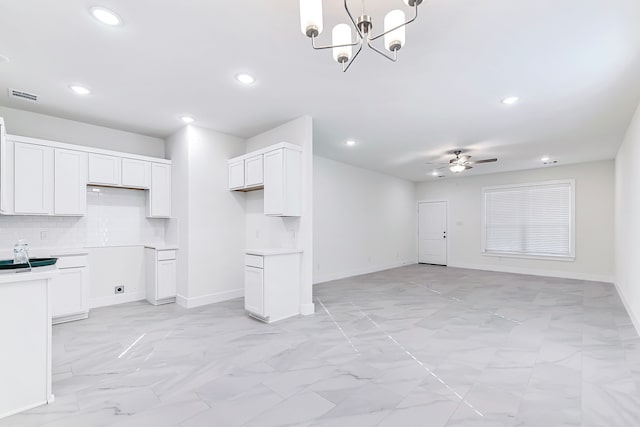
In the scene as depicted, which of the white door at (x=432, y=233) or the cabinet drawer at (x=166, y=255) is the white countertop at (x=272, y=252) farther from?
the white door at (x=432, y=233)

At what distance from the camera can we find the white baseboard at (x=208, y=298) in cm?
441

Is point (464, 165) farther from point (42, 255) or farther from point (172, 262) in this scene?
point (42, 255)

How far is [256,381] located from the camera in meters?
2.38

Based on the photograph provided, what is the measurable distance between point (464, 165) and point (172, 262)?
5489 mm

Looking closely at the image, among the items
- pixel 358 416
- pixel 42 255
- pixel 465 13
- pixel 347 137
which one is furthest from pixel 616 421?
pixel 42 255

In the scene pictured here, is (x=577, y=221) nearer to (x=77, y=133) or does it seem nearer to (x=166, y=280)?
(x=166, y=280)

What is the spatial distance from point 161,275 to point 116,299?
0.80m

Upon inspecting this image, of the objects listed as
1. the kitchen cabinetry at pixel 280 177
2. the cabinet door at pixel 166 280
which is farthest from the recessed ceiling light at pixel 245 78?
the cabinet door at pixel 166 280

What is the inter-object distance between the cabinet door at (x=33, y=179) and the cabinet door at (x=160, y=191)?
3.92 feet

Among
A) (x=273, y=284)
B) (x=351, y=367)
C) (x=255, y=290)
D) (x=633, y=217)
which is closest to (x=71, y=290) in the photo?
(x=255, y=290)

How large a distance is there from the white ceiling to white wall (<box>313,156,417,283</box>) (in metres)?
2.05

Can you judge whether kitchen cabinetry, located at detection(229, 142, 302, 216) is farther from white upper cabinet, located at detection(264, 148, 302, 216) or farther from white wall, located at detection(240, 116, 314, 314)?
white wall, located at detection(240, 116, 314, 314)

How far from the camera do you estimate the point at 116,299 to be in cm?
457

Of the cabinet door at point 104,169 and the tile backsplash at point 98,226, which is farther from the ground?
the cabinet door at point 104,169
